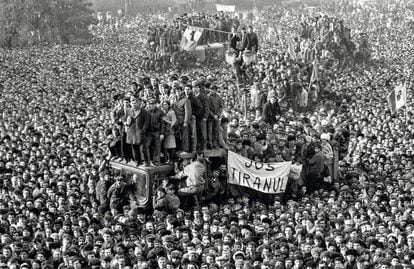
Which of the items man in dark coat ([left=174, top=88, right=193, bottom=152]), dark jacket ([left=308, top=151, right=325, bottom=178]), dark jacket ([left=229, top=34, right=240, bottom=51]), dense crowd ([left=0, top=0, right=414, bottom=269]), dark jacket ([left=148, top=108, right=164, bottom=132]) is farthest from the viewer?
dark jacket ([left=229, top=34, right=240, bottom=51])

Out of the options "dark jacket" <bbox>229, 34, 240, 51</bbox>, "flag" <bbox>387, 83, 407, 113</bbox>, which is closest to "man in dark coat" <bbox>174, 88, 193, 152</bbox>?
"flag" <bbox>387, 83, 407, 113</bbox>

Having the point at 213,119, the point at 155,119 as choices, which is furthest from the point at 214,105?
the point at 155,119

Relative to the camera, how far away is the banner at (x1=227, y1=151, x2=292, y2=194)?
20.8 metres

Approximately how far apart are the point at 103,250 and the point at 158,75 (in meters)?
26.4

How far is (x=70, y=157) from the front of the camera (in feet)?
80.3

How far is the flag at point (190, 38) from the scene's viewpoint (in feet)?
140

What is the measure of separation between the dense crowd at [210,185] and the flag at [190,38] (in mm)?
9313

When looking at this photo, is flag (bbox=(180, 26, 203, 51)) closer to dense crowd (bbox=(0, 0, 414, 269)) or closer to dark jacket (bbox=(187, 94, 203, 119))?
dense crowd (bbox=(0, 0, 414, 269))

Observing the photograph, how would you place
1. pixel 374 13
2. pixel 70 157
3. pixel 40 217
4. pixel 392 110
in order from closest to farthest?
pixel 40 217 → pixel 70 157 → pixel 392 110 → pixel 374 13

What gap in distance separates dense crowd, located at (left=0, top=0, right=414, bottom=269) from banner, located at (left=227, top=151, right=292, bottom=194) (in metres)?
0.37

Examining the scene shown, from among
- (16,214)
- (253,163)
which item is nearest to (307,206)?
(253,163)

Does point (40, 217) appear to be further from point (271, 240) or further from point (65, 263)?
point (271, 240)

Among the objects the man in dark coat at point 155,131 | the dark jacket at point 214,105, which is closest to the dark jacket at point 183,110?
the man in dark coat at point 155,131

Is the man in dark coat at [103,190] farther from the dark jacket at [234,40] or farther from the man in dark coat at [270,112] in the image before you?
the dark jacket at [234,40]
